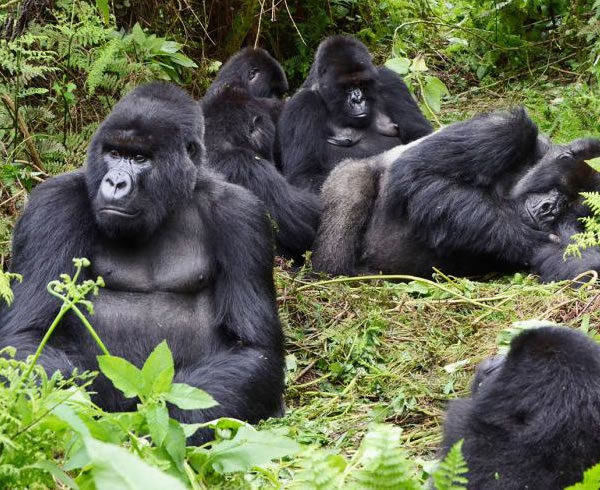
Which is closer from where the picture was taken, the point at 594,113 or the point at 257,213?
the point at 257,213

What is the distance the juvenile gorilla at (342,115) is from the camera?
662 centimetres

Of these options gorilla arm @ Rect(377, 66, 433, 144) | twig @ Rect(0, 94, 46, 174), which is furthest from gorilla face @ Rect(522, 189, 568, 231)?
twig @ Rect(0, 94, 46, 174)

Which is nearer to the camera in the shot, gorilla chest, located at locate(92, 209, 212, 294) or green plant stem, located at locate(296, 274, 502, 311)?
gorilla chest, located at locate(92, 209, 212, 294)

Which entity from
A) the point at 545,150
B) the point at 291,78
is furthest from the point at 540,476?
the point at 291,78

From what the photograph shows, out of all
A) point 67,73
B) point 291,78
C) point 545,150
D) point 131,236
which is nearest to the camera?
point 131,236

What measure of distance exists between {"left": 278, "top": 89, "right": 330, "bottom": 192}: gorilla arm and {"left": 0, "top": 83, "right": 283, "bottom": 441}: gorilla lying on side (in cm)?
255

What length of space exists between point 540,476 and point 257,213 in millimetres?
1880

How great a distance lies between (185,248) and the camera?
12.8 feet

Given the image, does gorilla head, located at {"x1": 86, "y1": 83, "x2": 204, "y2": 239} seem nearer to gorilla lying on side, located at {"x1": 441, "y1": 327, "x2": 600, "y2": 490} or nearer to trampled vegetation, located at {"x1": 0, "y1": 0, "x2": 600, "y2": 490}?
trampled vegetation, located at {"x1": 0, "y1": 0, "x2": 600, "y2": 490}

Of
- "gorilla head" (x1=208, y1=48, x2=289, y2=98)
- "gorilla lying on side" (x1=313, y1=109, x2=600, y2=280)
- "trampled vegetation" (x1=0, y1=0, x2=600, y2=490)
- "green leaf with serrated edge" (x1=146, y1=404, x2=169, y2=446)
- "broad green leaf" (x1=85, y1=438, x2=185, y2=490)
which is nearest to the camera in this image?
"broad green leaf" (x1=85, y1=438, x2=185, y2=490)

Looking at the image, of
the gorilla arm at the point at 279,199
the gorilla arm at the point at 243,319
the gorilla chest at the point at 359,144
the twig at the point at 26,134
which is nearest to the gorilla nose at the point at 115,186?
the gorilla arm at the point at 243,319

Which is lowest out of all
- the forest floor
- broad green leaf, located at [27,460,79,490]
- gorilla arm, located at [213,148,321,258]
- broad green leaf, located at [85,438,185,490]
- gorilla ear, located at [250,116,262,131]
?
the forest floor

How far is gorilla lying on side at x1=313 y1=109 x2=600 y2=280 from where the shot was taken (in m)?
5.41

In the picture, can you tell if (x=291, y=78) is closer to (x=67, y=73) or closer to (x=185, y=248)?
(x=67, y=73)
